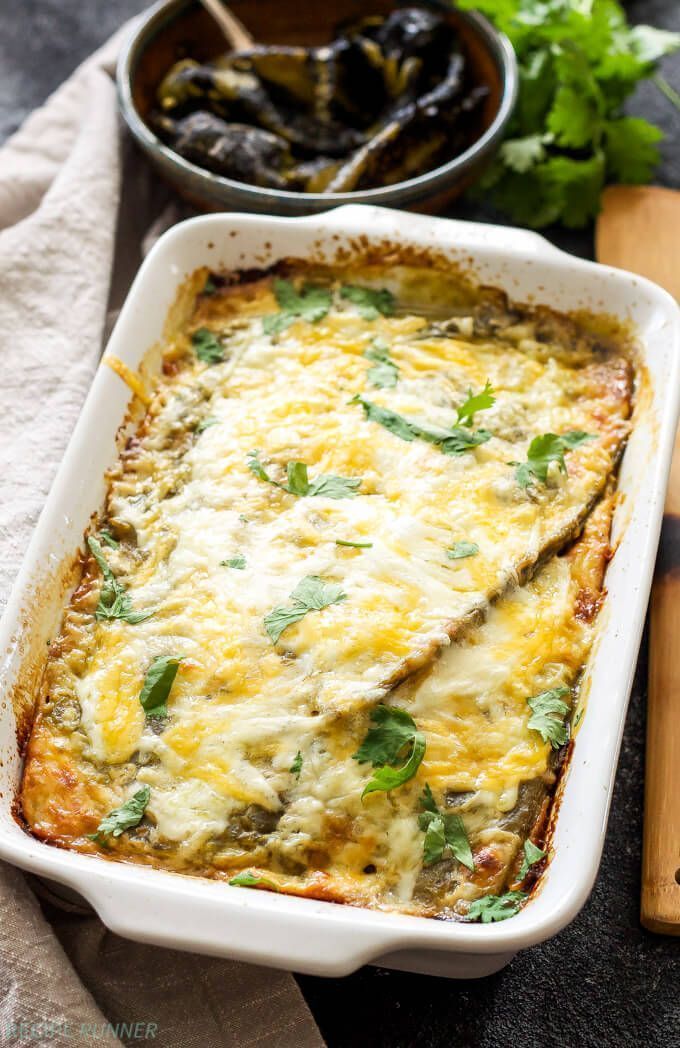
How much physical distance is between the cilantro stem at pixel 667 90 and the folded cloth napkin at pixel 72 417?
186 centimetres

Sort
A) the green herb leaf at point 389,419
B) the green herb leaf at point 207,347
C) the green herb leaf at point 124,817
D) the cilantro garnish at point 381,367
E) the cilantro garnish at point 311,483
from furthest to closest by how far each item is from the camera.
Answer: the green herb leaf at point 207,347 < the cilantro garnish at point 381,367 < the green herb leaf at point 389,419 < the cilantro garnish at point 311,483 < the green herb leaf at point 124,817

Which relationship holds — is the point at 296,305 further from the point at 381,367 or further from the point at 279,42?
the point at 279,42

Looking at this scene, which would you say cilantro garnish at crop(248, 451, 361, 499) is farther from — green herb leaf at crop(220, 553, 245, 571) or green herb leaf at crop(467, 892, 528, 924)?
green herb leaf at crop(467, 892, 528, 924)

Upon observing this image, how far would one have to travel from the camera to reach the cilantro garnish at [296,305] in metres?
2.82

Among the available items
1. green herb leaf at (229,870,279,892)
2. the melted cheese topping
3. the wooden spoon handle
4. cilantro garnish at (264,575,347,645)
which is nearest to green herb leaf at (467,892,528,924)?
the melted cheese topping

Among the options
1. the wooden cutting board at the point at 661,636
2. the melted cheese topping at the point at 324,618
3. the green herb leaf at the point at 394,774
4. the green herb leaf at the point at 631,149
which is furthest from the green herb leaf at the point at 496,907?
the green herb leaf at the point at 631,149

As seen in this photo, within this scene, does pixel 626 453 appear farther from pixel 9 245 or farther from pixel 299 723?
pixel 9 245

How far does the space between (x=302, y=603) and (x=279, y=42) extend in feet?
8.09

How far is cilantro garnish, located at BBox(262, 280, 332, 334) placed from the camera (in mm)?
2824

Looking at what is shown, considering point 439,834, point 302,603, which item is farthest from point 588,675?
point 302,603

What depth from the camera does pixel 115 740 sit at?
2148mm

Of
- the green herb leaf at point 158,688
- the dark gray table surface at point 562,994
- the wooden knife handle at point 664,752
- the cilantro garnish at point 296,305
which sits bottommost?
the dark gray table surface at point 562,994

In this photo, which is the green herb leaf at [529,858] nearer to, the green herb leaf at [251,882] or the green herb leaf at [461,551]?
the green herb leaf at [251,882]

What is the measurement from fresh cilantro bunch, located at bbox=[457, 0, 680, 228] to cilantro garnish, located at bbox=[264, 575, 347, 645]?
6.08 ft
